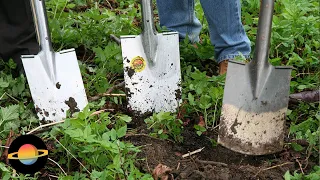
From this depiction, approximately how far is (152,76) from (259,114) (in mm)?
458

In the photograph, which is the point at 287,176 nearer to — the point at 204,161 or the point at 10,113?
the point at 204,161

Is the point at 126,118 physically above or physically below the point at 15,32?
below

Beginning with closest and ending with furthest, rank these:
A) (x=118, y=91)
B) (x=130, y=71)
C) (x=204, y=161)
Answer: (x=204, y=161) < (x=130, y=71) < (x=118, y=91)

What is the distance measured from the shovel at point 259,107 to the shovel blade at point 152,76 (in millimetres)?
312

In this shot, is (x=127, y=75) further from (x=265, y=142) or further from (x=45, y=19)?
(x=265, y=142)

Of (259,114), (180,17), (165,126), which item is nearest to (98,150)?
(165,126)

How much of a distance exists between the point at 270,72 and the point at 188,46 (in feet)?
2.56

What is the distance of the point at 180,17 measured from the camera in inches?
100

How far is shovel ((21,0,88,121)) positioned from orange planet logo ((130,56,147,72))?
0.21m

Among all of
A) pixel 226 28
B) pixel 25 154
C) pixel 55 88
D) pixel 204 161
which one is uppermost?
pixel 226 28

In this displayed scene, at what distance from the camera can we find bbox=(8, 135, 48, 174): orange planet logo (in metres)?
1.57

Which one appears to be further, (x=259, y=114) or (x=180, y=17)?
(x=180, y=17)

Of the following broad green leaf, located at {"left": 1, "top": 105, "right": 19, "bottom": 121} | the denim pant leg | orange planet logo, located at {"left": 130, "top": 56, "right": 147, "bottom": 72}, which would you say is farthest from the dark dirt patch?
the denim pant leg

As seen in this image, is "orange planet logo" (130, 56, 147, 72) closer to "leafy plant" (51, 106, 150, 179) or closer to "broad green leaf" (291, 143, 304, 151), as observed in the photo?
"leafy plant" (51, 106, 150, 179)
